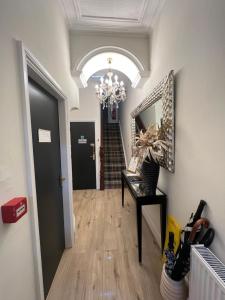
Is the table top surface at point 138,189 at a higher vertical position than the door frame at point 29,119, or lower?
lower

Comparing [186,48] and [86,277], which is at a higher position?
[186,48]

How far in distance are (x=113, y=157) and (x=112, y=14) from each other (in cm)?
408

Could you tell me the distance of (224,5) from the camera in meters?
0.97

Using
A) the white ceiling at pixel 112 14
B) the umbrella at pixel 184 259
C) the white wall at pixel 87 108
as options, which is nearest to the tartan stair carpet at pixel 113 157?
the white wall at pixel 87 108

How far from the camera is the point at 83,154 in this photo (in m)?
4.63

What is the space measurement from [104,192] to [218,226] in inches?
138

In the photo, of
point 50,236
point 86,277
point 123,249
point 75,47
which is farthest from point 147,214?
point 75,47

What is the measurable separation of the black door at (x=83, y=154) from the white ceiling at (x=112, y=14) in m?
2.57

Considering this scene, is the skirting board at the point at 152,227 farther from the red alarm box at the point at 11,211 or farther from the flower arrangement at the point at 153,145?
the red alarm box at the point at 11,211

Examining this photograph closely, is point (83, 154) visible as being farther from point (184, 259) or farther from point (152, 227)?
point (184, 259)

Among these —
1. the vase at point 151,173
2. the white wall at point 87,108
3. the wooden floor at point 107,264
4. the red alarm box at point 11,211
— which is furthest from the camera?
the white wall at point 87,108

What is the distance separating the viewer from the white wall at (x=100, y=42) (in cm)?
231

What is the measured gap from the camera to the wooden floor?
1.56 metres

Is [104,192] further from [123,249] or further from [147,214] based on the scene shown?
[123,249]
